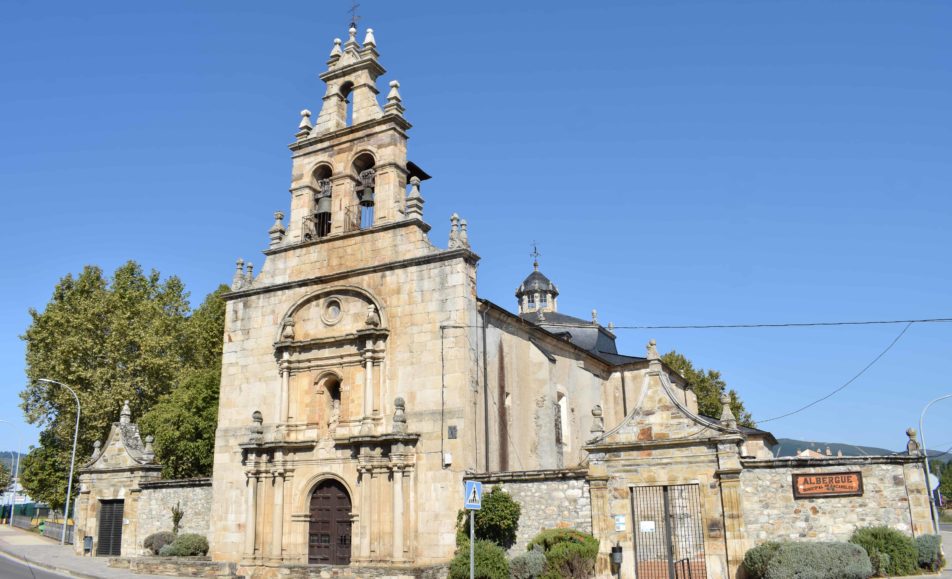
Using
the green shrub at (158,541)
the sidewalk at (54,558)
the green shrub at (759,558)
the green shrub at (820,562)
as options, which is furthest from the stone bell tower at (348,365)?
the green shrub at (820,562)

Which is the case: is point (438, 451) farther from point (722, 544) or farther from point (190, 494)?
point (190, 494)

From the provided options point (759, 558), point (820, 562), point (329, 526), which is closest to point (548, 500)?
point (759, 558)

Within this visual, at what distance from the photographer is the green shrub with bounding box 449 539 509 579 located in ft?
61.9

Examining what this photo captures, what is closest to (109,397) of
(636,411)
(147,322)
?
(147,322)

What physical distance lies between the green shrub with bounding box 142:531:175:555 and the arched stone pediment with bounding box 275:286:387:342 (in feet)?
26.4

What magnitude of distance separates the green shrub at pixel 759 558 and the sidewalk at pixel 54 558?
16.6m

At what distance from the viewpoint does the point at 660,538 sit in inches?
874

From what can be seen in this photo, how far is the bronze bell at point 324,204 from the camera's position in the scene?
87.0 feet

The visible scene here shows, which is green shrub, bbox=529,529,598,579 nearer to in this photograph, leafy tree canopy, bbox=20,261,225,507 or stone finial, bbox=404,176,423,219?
stone finial, bbox=404,176,423,219

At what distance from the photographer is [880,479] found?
17.4 meters

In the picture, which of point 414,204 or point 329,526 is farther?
point 414,204

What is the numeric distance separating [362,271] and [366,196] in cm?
309

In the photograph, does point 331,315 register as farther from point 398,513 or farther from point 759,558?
point 759,558

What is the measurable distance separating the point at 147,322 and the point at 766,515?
3501 cm
